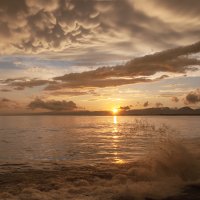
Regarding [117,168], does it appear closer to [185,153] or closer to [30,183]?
[185,153]

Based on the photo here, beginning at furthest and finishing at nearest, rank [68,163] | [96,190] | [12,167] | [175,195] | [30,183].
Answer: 1. [68,163]
2. [12,167]
3. [30,183]
4. [96,190]
5. [175,195]

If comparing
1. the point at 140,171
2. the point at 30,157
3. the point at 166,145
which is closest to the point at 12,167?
the point at 30,157

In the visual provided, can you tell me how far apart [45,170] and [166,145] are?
10.1 meters

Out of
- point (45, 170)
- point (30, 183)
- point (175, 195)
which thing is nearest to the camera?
point (175, 195)

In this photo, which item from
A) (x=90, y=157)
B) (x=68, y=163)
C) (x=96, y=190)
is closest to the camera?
(x=96, y=190)

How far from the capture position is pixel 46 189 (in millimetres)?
16391

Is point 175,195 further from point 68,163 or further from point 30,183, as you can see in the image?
point 68,163

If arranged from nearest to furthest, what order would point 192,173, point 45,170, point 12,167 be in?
point 192,173, point 45,170, point 12,167

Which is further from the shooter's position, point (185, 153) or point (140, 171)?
point (185, 153)

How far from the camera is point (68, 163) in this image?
2608 centimetres

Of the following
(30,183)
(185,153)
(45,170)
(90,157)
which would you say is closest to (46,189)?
(30,183)

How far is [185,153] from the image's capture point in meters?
23.2

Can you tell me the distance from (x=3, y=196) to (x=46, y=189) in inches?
93.0

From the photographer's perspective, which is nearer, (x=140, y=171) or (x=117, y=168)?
(x=140, y=171)
